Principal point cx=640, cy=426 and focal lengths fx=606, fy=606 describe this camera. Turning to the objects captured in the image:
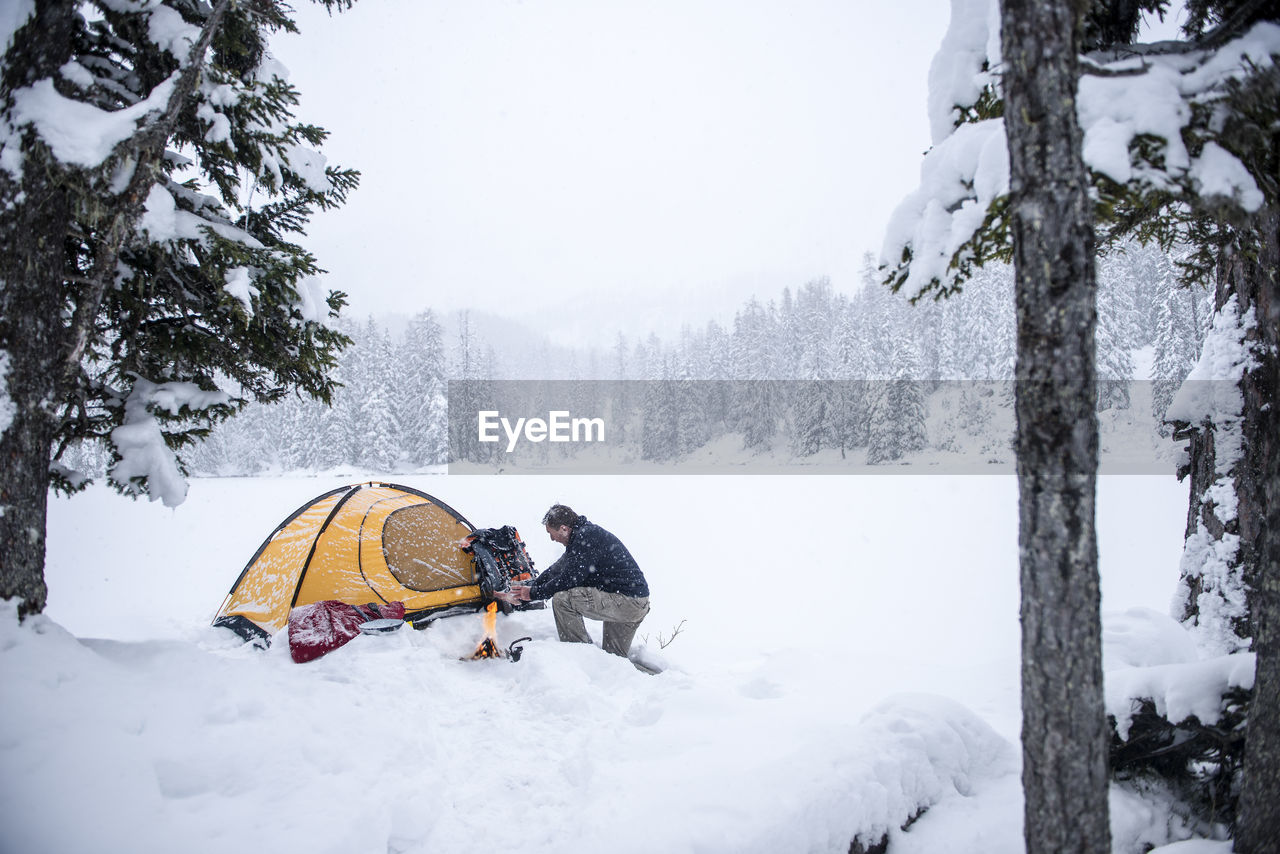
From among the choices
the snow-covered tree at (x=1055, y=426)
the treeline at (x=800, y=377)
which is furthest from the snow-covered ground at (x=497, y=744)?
the treeline at (x=800, y=377)

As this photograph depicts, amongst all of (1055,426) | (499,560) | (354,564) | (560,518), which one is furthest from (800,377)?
(1055,426)

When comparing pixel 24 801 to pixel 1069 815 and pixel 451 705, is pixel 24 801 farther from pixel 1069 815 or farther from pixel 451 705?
pixel 1069 815

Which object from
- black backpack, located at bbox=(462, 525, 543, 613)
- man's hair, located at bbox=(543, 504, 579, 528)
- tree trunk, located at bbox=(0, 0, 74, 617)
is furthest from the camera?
black backpack, located at bbox=(462, 525, 543, 613)

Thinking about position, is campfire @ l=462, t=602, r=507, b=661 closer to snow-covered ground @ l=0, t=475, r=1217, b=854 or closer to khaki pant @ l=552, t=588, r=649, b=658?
snow-covered ground @ l=0, t=475, r=1217, b=854

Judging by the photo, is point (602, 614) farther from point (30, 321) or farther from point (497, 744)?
point (30, 321)

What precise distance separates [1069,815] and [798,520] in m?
17.8

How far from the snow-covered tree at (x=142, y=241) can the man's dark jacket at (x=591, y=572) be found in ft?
8.90

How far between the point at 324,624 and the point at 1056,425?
217 inches

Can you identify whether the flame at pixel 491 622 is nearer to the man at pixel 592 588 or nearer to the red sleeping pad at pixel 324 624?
the man at pixel 592 588

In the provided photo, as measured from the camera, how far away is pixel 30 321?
3.67m

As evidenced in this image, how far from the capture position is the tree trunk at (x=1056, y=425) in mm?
2184

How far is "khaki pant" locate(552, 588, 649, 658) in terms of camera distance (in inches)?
235

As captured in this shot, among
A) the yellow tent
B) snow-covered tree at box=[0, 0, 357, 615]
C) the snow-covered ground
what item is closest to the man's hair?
the snow-covered ground

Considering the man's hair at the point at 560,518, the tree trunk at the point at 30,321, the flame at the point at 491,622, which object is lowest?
the flame at the point at 491,622
